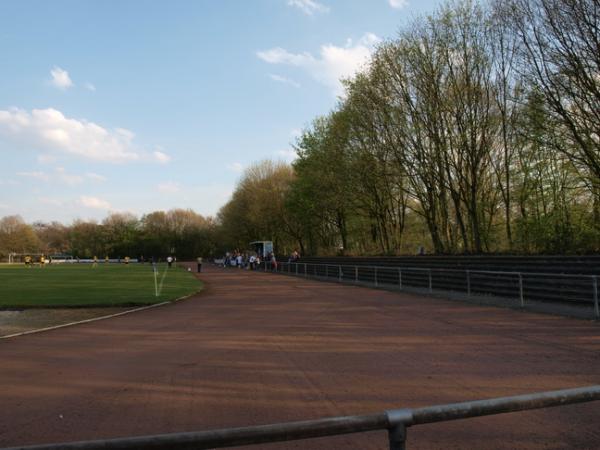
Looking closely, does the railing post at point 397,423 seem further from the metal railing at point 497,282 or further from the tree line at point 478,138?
the tree line at point 478,138

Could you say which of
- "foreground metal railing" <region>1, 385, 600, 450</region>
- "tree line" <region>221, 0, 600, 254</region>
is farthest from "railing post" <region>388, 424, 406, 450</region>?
"tree line" <region>221, 0, 600, 254</region>

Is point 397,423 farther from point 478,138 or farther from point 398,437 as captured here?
point 478,138

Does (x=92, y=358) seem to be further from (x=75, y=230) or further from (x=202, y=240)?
(x=75, y=230)

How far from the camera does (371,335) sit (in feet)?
33.9

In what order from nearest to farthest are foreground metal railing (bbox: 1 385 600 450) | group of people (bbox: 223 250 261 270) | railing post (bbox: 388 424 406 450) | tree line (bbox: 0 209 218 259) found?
foreground metal railing (bbox: 1 385 600 450) < railing post (bbox: 388 424 406 450) < group of people (bbox: 223 250 261 270) < tree line (bbox: 0 209 218 259)

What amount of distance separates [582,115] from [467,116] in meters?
7.87

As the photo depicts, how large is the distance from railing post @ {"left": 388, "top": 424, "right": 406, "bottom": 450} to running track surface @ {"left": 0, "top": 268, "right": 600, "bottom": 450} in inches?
94.1

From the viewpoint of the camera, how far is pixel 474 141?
2427 centimetres

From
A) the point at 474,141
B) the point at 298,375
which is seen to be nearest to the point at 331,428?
the point at 298,375

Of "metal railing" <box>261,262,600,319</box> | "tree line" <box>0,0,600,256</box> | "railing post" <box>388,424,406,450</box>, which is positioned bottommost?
"metal railing" <box>261,262,600,319</box>

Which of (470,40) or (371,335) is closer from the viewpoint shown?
(371,335)

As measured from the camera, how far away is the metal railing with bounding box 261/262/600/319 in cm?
1300

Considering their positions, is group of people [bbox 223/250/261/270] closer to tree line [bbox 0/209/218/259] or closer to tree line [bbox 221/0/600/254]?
tree line [bbox 221/0/600/254]

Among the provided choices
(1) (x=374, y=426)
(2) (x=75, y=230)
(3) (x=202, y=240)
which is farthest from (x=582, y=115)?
(2) (x=75, y=230)
